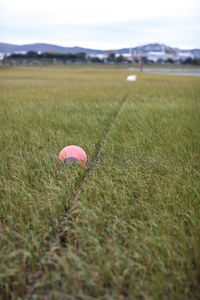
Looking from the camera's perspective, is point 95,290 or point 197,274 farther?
point 197,274

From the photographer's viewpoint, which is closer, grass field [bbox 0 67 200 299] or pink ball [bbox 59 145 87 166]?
grass field [bbox 0 67 200 299]

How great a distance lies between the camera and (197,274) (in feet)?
5.68

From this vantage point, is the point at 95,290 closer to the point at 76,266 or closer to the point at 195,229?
the point at 76,266

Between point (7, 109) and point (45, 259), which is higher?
point (7, 109)

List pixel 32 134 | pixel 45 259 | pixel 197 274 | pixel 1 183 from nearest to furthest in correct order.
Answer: pixel 197 274, pixel 45 259, pixel 1 183, pixel 32 134

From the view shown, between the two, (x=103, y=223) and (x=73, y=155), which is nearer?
(x=103, y=223)

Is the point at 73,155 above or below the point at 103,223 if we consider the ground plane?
above

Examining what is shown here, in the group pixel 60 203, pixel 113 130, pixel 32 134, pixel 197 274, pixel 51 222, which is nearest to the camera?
pixel 197 274

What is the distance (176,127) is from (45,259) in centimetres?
419

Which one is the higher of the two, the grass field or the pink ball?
the pink ball

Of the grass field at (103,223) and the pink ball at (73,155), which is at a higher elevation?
the pink ball at (73,155)

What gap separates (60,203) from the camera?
2.45 m

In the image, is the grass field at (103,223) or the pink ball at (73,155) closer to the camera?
the grass field at (103,223)

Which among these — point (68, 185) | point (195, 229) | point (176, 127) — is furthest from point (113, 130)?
point (195, 229)
